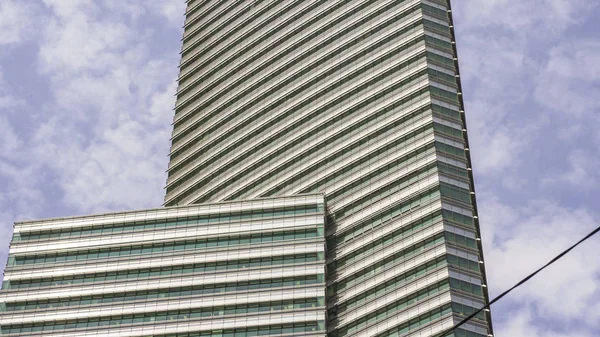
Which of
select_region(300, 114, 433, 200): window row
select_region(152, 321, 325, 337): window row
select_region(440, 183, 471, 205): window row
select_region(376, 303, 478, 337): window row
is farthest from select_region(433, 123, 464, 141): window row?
select_region(152, 321, 325, 337): window row

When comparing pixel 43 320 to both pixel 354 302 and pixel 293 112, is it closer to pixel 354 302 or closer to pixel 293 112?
pixel 354 302

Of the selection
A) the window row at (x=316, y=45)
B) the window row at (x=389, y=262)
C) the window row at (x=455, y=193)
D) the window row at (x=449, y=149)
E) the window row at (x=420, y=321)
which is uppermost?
the window row at (x=316, y=45)

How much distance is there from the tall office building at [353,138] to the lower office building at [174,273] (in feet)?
24.6

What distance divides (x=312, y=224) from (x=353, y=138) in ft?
70.1

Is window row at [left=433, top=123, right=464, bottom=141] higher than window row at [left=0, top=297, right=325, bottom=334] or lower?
higher

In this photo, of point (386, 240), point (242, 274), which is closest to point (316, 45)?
point (386, 240)

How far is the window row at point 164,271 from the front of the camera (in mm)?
132750

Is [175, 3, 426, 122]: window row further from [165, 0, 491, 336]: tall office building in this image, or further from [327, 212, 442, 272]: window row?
[327, 212, 442, 272]: window row

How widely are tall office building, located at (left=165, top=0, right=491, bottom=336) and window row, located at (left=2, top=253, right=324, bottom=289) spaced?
7.88 meters

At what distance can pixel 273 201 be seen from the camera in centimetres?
13938

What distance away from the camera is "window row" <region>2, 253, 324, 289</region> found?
132750 millimetres

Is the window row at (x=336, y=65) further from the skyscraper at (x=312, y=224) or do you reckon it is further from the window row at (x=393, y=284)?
the window row at (x=393, y=284)

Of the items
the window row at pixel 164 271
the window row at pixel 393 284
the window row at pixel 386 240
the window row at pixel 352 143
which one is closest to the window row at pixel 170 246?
the window row at pixel 164 271

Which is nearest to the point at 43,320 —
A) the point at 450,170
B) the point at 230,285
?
the point at 230,285
